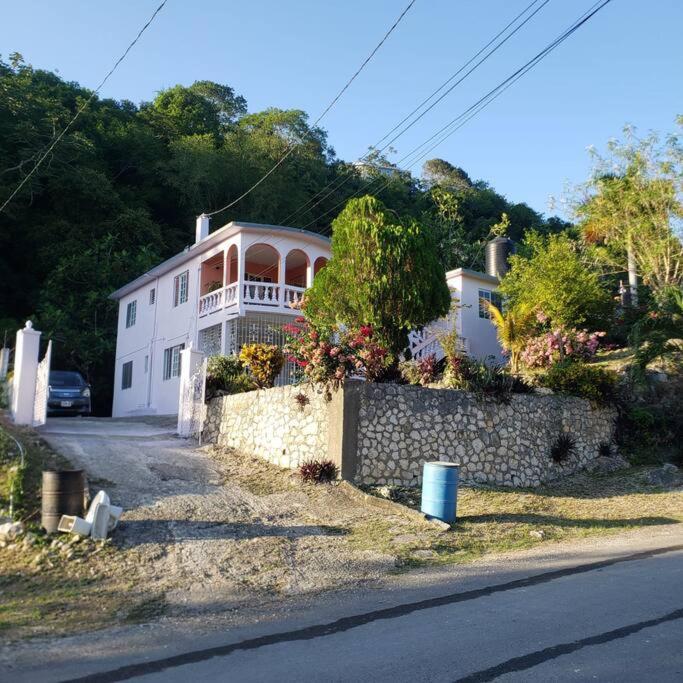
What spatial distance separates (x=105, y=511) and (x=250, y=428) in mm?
5981

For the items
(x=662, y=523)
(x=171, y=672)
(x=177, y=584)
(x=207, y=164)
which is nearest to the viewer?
(x=171, y=672)

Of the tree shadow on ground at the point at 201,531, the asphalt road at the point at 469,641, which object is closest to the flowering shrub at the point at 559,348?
the tree shadow on ground at the point at 201,531

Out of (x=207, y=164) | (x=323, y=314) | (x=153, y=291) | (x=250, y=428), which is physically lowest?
(x=250, y=428)

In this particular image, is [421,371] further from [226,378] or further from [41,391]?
[41,391]

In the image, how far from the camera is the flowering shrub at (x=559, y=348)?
1916cm

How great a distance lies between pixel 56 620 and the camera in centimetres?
651

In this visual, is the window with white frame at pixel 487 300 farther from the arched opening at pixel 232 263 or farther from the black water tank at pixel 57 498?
the black water tank at pixel 57 498

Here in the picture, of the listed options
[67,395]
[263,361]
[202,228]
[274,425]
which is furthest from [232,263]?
[274,425]

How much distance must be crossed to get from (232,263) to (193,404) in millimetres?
10339

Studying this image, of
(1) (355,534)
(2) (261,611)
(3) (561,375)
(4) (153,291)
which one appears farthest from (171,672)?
(4) (153,291)

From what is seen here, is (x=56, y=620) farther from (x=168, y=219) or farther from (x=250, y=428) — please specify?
(x=168, y=219)

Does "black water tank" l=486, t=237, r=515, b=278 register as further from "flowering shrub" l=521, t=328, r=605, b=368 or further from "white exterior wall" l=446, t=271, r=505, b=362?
"flowering shrub" l=521, t=328, r=605, b=368

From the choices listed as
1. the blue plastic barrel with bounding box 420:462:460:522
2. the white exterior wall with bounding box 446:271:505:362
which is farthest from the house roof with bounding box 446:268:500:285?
the blue plastic barrel with bounding box 420:462:460:522

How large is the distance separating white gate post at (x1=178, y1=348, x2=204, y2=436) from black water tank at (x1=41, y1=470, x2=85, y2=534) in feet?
24.3
